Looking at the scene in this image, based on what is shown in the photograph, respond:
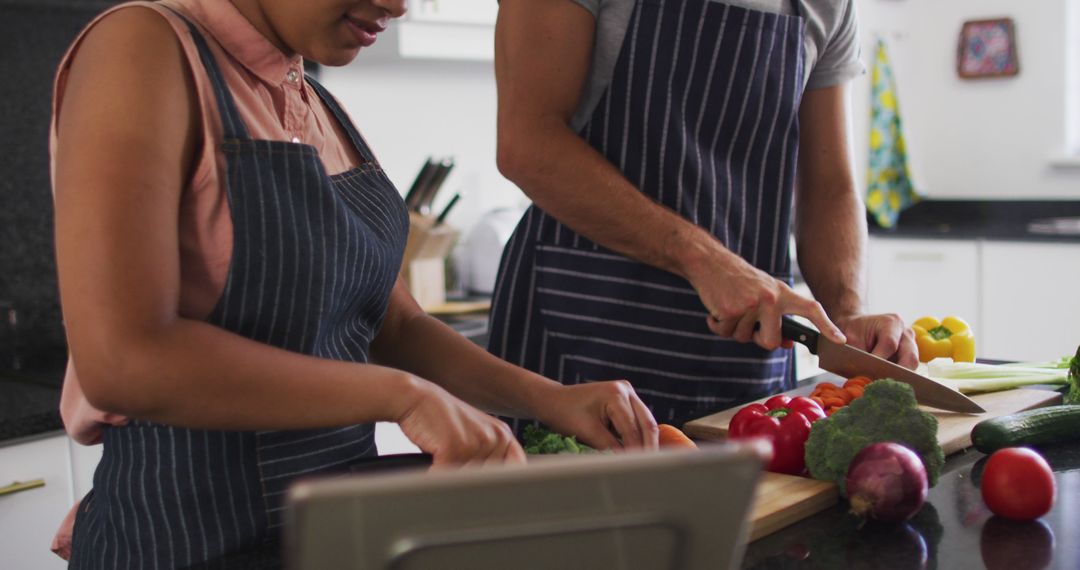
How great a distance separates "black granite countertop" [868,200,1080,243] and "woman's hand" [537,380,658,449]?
3.15m

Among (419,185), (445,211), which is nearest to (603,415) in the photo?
(445,211)

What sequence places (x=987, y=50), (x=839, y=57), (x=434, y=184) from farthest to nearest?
(x=987, y=50) → (x=434, y=184) → (x=839, y=57)

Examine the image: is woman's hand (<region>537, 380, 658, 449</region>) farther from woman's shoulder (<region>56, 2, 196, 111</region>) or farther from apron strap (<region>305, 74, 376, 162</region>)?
woman's shoulder (<region>56, 2, 196, 111</region>)

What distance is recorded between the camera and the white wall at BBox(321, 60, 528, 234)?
3.05 m

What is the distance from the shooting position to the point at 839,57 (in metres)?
1.84

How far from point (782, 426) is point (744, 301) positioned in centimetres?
25

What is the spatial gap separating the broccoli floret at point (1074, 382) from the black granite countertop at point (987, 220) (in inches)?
98.1

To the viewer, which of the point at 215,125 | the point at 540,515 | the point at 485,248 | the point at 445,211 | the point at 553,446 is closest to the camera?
the point at 540,515

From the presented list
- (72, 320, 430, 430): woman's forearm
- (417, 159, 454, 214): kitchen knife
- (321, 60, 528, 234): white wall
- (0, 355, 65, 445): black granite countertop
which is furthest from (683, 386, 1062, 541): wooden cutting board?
(321, 60, 528, 234): white wall

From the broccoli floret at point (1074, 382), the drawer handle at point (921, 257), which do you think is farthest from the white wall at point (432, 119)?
the broccoli floret at point (1074, 382)

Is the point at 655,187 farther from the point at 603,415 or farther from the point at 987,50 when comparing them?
the point at 987,50

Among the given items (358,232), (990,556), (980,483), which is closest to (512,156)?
(358,232)

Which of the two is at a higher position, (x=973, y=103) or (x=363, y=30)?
(x=973, y=103)

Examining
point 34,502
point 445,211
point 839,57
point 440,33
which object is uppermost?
point 440,33
